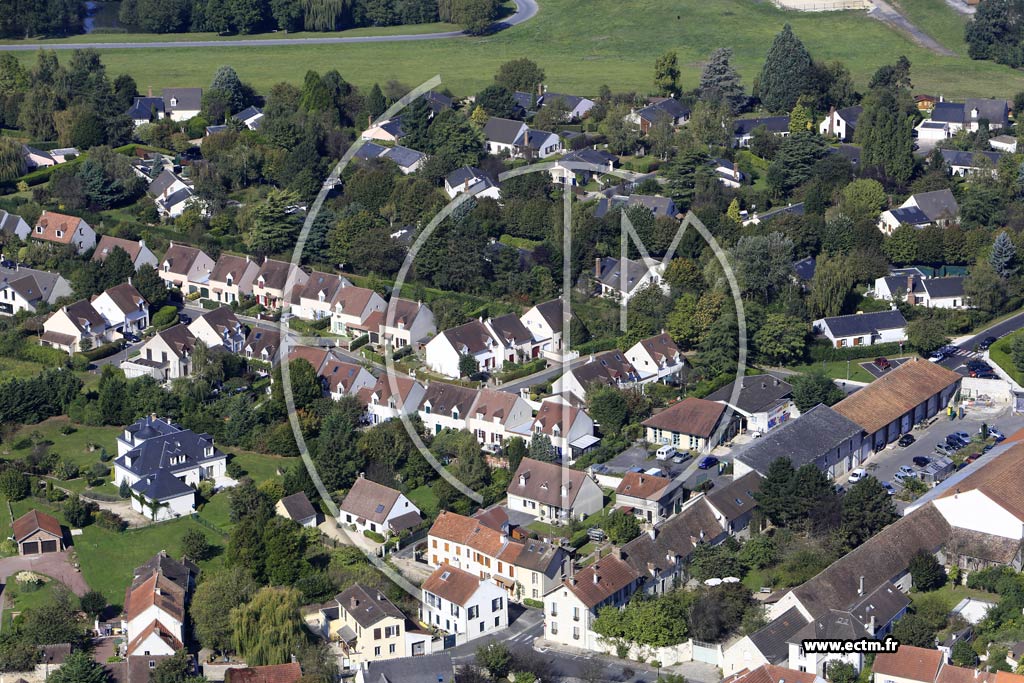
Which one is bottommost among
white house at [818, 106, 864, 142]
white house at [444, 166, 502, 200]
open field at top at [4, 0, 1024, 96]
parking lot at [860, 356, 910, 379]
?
parking lot at [860, 356, 910, 379]

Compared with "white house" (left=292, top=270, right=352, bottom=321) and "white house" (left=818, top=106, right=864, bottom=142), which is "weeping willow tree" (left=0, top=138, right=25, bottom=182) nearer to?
"white house" (left=292, top=270, right=352, bottom=321)

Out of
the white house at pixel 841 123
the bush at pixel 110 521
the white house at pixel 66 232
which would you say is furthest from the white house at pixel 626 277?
the white house at pixel 66 232

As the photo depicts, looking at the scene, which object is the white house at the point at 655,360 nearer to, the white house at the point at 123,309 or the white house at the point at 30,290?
the white house at the point at 123,309

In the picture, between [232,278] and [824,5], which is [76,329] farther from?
[824,5]


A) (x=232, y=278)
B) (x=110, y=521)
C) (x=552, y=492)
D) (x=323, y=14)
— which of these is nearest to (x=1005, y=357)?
(x=552, y=492)

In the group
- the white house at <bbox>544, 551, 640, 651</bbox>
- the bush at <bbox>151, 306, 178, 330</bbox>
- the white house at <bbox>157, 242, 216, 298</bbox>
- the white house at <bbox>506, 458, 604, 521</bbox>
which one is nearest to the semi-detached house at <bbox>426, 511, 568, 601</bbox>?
the white house at <bbox>544, 551, 640, 651</bbox>

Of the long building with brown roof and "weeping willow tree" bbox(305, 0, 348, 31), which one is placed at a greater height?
"weeping willow tree" bbox(305, 0, 348, 31)
